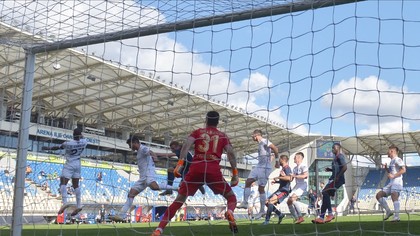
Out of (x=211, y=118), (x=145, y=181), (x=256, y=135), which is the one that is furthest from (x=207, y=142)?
(x=256, y=135)

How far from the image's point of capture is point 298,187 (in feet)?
31.6

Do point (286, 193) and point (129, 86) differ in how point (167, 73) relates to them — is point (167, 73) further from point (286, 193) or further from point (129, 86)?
point (129, 86)

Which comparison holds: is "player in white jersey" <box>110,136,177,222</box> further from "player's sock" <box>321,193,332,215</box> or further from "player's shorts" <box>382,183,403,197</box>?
"player's shorts" <box>382,183,403,197</box>

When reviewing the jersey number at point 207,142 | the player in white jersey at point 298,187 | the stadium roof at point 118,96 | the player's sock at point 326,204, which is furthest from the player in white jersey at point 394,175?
the stadium roof at point 118,96

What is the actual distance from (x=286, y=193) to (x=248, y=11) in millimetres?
4708

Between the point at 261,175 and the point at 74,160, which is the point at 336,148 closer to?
the point at 261,175

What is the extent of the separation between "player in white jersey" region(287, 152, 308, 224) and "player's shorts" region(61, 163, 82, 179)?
3.98m

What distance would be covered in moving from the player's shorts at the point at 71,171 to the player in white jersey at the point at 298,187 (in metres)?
3.98

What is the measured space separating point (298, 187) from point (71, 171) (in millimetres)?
4255

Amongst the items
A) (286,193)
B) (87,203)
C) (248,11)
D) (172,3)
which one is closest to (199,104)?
(87,203)

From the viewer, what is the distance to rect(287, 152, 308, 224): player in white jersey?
9.38 metres

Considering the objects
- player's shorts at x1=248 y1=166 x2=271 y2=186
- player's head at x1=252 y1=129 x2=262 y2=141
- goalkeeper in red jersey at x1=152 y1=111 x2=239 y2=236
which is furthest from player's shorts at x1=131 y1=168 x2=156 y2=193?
goalkeeper in red jersey at x1=152 y1=111 x2=239 y2=236

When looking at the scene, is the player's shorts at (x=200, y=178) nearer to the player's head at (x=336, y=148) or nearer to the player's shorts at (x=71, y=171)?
the player's head at (x=336, y=148)

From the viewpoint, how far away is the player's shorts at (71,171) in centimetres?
939
